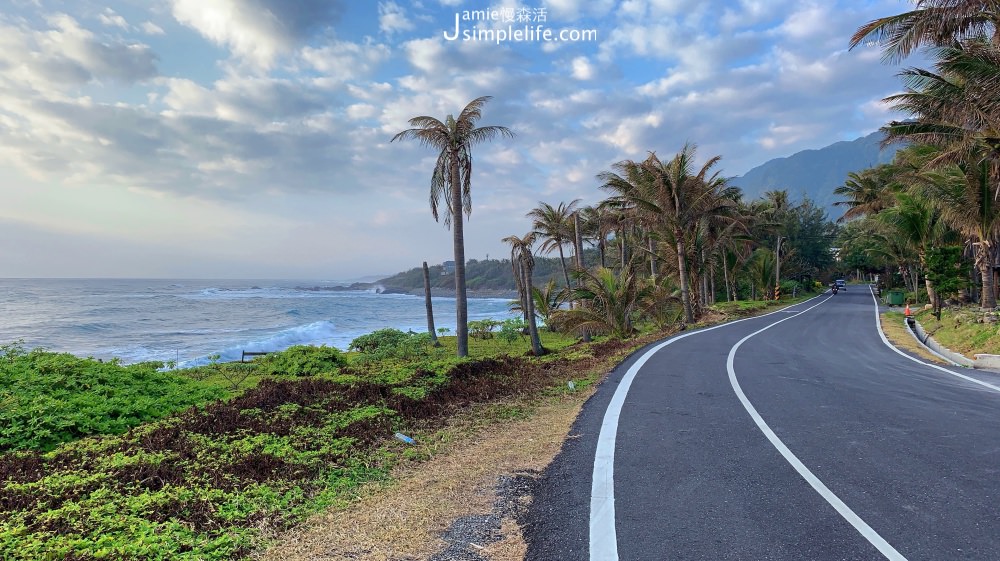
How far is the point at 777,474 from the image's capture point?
13.9 feet

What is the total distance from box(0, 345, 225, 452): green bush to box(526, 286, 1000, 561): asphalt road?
215 inches

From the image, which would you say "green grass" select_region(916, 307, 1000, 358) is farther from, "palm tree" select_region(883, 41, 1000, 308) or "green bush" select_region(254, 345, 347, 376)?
"green bush" select_region(254, 345, 347, 376)

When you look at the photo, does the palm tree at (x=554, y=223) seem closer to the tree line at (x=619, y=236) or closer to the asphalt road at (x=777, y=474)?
the tree line at (x=619, y=236)

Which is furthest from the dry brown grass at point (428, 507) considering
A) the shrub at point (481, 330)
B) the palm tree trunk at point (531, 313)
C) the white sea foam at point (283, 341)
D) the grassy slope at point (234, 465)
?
the shrub at point (481, 330)

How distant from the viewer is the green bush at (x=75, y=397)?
17.3 ft

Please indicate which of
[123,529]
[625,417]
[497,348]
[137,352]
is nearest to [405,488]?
[123,529]

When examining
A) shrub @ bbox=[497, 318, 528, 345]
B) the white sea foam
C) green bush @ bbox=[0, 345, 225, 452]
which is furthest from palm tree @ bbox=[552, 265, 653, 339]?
the white sea foam

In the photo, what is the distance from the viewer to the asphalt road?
10.1ft

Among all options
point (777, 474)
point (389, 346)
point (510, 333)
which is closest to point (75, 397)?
point (777, 474)

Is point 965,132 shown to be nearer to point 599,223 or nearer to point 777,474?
point 777,474

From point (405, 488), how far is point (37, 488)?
2.80 meters

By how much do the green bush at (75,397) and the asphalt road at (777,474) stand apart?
5.47 m

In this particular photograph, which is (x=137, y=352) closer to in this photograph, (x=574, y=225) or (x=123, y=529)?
(x=574, y=225)

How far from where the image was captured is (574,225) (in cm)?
3052
